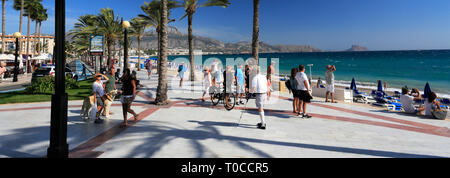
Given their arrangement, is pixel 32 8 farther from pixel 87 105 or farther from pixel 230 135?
pixel 230 135

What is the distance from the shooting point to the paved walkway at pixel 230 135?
4895 millimetres

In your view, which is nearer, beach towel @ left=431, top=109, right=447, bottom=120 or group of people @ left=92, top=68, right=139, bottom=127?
group of people @ left=92, top=68, right=139, bottom=127

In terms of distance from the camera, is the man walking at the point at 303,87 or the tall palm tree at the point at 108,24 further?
the tall palm tree at the point at 108,24

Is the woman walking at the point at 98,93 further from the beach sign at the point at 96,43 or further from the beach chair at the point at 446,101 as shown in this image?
the beach chair at the point at 446,101

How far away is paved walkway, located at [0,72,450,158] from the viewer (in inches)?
193

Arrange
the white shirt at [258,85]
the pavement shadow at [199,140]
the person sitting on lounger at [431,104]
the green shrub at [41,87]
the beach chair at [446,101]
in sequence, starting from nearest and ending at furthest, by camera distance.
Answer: the pavement shadow at [199,140] → the white shirt at [258,85] → the person sitting on lounger at [431,104] → the beach chair at [446,101] → the green shrub at [41,87]

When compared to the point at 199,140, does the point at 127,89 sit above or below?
above

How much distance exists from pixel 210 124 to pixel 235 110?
7.51 ft

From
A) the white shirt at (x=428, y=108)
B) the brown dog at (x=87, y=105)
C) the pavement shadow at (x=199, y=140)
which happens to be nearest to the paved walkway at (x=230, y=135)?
the pavement shadow at (x=199, y=140)

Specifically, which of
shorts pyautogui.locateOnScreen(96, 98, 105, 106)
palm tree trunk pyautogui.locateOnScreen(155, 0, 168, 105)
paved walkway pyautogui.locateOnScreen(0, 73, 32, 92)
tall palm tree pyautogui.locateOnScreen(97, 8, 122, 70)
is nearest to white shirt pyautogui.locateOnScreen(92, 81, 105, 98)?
shorts pyautogui.locateOnScreen(96, 98, 105, 106)

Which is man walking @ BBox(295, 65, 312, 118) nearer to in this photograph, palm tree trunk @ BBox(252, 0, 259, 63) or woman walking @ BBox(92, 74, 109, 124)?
palm tree trunk @ BBox(252, 0, 259, 63)

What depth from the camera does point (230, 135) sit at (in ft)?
19.8

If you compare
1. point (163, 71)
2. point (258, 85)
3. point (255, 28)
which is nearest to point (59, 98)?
point (258, 85)

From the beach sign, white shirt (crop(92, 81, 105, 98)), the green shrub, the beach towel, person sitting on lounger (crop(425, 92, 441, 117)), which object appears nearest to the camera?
white shirt (crop(92, 81, 105, 98))
